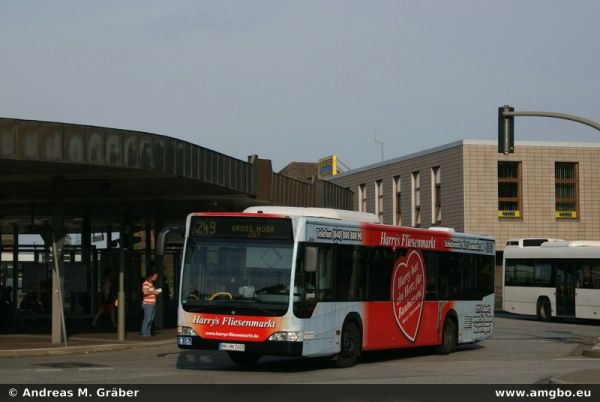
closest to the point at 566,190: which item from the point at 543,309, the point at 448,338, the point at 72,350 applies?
the point at 543,309

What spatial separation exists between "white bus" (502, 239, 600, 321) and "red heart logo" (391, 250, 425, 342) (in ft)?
52.3

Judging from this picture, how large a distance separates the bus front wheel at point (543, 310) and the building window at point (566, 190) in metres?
24.1

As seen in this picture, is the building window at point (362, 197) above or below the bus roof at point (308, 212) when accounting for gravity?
above

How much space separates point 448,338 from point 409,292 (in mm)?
2497

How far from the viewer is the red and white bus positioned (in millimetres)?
17922

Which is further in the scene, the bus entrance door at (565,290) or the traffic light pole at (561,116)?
the bus entrance door at (565,290)

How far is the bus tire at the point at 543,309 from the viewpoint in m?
39.5

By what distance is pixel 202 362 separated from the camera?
20.8 meters

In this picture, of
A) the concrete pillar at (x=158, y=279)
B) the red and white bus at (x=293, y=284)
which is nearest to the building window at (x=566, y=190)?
the concrete pillar at (x=158, y=279)

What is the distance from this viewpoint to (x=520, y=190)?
62.4 m

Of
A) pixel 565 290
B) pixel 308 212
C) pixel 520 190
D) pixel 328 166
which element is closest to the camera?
pixel 308 212

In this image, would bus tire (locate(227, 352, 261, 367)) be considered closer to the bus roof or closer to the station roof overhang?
the bus roof

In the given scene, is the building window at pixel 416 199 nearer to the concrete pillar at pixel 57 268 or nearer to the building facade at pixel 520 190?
the building facade at pixel 520 190

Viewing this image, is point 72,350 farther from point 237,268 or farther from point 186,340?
point 237,268
